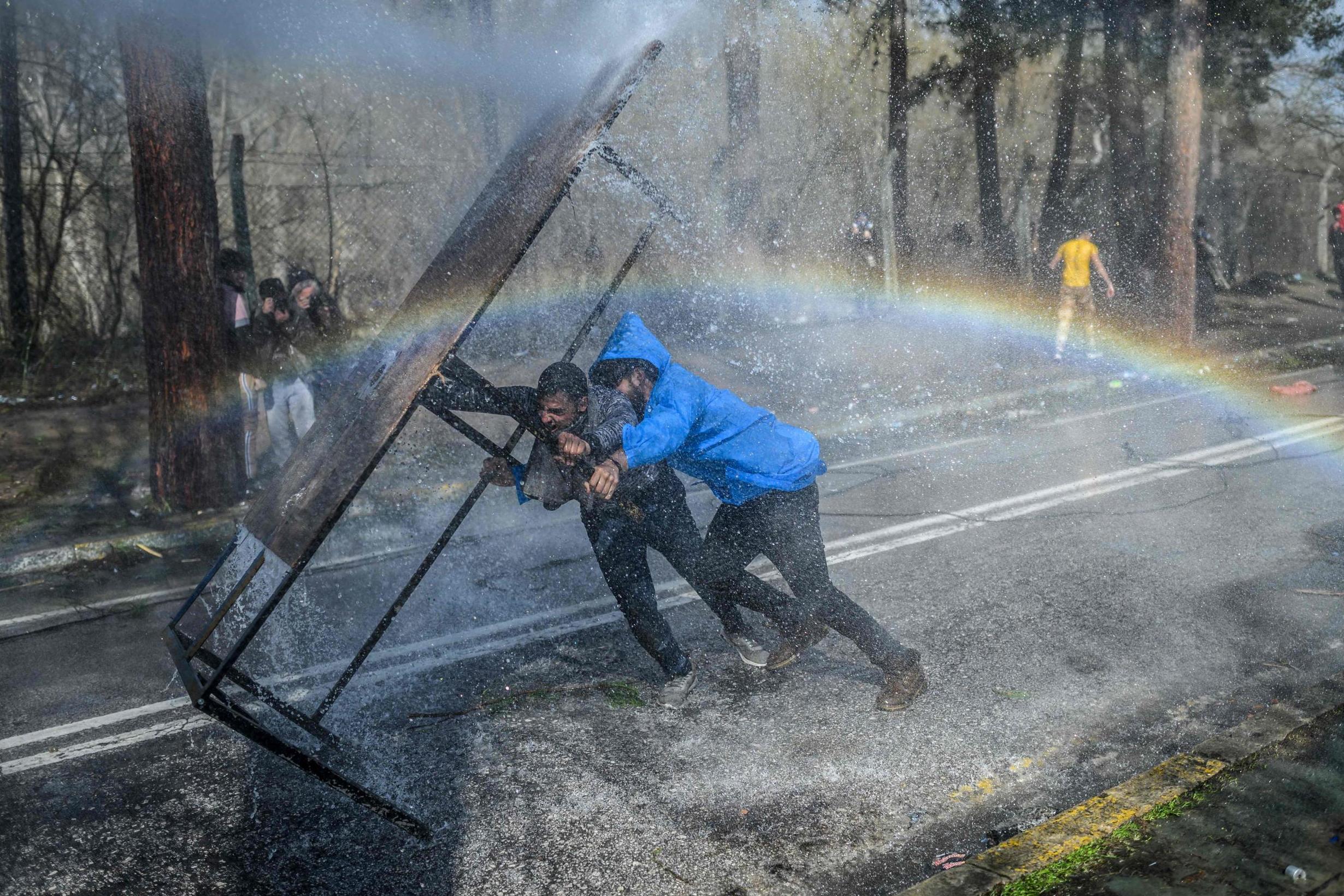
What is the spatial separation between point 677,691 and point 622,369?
135cm

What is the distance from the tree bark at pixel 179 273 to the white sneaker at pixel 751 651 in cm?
508

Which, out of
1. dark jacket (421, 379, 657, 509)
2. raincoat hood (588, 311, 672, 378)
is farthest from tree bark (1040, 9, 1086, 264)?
dark jacket (421, 379, 657, 509)

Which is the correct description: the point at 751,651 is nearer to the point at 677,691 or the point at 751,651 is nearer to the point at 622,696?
the point at 677,691

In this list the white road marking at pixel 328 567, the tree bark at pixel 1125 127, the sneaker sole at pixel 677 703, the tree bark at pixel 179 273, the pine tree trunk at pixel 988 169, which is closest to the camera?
the sneaker sole at pixel 677 703

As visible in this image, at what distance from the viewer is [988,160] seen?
751 inches

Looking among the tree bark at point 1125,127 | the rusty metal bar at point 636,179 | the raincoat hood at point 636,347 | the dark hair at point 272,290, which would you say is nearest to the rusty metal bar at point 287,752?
the raincoat hood at point 636,347

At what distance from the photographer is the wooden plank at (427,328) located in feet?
9.64

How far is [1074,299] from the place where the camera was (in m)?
13.5

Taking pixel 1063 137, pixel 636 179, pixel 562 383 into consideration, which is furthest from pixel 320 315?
pixel 1063 137

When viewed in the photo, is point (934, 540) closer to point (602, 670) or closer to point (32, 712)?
point (602, 670)

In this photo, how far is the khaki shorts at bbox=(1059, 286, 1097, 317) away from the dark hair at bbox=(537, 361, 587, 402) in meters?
11.3

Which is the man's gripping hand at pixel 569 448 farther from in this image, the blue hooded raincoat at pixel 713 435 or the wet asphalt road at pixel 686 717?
the wet asphalt road at pixel 686 717

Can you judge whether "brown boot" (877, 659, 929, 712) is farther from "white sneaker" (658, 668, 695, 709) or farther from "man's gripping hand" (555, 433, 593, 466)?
"man's gripping hand" (555, 433, 593, 466)

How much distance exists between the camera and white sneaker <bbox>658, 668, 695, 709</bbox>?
4.14m
